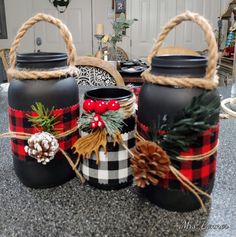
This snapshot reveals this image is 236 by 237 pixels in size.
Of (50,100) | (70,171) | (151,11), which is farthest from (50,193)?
(151,11)

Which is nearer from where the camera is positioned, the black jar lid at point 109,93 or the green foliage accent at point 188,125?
the green foliage accent at point 188,125

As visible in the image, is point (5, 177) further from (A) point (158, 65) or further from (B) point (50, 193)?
(A) point (158, 65)

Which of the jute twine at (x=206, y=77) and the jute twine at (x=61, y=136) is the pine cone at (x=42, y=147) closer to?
the jute twine at (x=61, y=136)

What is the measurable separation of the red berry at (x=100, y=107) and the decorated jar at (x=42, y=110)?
0.06 m

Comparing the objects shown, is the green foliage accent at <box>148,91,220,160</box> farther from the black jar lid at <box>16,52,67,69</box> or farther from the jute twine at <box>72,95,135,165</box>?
the black jar lid at <box>16,52,67,69</box>

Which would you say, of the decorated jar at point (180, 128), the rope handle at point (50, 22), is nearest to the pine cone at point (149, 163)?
the decorated jar at point (180, 128)

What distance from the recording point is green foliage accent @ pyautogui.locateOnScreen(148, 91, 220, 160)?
1.24ft

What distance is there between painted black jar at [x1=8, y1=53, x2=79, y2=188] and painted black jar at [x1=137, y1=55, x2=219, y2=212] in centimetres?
12

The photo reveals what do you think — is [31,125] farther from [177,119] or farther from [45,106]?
[177,119]

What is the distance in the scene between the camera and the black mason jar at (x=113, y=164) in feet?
1.53

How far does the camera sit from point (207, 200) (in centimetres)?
46

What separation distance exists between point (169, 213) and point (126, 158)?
4.2 inches

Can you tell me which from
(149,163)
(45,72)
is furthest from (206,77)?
(45,72)

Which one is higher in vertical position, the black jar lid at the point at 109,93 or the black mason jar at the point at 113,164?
the black jar lid at the point at 109,93
